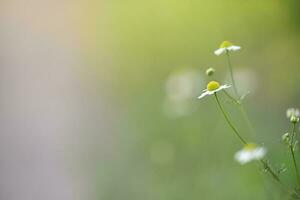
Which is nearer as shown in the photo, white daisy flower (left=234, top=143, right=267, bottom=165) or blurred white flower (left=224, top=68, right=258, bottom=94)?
white daisy flower (left=234, top=143, right=267, bottom=165)

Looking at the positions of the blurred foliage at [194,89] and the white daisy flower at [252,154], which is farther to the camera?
the blurred foliage at [194,89]

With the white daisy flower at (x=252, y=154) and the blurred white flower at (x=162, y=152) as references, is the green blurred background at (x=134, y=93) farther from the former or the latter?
the white daisy flower at (x=252, y=154)

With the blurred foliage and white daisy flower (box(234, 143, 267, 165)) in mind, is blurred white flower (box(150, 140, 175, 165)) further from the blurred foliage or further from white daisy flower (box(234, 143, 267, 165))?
white daisy flower (box(234, 143, 267, 165))

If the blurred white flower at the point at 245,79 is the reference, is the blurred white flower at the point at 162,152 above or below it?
below

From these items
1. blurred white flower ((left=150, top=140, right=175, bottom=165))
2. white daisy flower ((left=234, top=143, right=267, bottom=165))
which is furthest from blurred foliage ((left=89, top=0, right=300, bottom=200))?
white daisy flower ((left=234, top=143, right=267, bottom=165))

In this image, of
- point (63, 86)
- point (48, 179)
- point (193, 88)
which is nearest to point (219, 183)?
point (193, 88)

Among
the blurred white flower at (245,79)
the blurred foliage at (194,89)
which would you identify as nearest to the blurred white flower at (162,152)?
the blurred foliage at (194,89)
